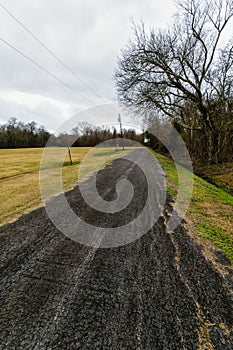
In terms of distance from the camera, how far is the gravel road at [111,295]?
154 centimetres

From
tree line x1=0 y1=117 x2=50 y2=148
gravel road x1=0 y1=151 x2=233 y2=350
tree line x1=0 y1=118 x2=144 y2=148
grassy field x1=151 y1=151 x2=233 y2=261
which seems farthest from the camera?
tree line x1=0 y1=117 x2=50 y2=148

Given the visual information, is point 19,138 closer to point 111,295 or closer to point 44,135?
point 44,135

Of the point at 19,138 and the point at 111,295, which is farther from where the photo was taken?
the point at 19,138

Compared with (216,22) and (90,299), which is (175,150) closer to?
(216,22)

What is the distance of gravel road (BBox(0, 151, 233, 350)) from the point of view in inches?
60.7

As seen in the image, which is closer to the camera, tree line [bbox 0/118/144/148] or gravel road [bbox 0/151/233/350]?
gravel road [bbox 0/151/233/350]

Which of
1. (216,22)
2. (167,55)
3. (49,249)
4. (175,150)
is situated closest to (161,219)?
(49,249)

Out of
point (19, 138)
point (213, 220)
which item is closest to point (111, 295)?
point (213, 220)

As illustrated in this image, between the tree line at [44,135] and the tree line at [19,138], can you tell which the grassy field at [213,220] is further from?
the tree line at [19,138]

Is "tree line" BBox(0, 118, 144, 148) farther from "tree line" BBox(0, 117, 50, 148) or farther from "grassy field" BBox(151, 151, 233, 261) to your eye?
"grassy field" BBox(151, 151, 233, 261)

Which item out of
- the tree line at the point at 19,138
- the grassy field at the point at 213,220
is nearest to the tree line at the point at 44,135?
the tree line at the point at 19,138

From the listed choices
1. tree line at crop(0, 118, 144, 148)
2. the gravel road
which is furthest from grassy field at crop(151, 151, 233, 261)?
tree line at crop(0, 118, 144, 148)

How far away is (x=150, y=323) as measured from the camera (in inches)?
65.7

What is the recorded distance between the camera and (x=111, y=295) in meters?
1.98
